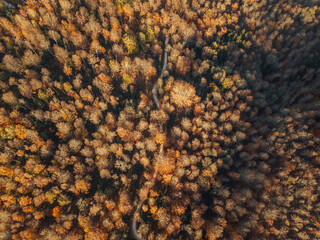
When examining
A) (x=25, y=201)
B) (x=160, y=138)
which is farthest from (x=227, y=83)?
(x=25, y=201)

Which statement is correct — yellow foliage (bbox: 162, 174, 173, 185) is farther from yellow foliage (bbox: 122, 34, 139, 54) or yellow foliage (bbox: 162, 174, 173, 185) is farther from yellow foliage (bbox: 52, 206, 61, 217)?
yellow foliage (bbox: 122, 34, 139, 54)

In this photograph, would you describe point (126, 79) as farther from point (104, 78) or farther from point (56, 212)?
point (56, 212)

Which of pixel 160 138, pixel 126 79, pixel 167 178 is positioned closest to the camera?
pixel 167 178

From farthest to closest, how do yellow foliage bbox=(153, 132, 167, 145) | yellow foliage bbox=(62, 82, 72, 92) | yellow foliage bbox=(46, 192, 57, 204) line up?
yellow foliage bbox=(153, 132, 167, 145)
yellow foliage bbox=(62, 82, 72, 92)
yellow foliage bbox=(46, 192, 57, 204)

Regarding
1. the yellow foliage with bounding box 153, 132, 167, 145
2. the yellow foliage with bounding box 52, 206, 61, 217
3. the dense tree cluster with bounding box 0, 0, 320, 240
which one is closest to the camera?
the yellow foliage with bounding box 52, 206, 61, 217

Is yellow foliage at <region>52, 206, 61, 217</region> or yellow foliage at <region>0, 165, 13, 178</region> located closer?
yellow foliage at <region>0, 165, 13, 178</region>

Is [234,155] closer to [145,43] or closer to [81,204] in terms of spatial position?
[81,204]

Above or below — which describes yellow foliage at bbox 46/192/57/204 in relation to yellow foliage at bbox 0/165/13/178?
below

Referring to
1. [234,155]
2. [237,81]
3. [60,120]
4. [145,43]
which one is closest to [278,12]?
[237,81]

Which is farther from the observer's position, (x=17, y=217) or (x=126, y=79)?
(x=126, y=79)

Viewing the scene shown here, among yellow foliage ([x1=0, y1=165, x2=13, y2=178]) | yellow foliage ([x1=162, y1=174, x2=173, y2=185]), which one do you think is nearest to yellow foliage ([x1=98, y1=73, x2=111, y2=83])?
yellow foliage ([x1=0, y1=165, x2=13, y2=178])
